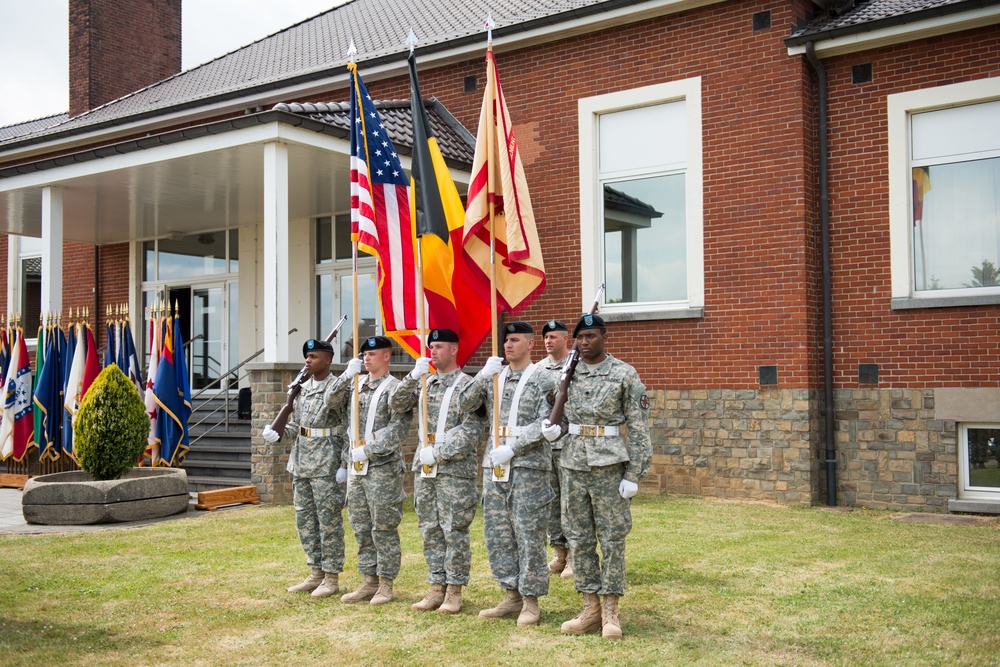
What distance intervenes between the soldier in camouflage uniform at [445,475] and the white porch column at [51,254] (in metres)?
8.47

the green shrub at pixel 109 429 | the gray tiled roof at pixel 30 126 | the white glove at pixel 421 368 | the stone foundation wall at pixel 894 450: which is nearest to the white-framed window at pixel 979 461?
the stone foundation wall at pixel 894 450

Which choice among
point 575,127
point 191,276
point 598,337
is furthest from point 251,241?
point 598,337

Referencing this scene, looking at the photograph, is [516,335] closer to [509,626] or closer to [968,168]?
[509,626]

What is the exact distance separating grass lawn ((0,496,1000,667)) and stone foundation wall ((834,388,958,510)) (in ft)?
3.76

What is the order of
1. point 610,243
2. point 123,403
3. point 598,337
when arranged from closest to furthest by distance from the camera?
point 598,337 → point 123,403 → point 610,243

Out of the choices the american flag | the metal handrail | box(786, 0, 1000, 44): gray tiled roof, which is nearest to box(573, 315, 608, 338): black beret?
the american flag

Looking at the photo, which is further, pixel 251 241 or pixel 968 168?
pixel 251 241

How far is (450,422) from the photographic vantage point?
6266 mm

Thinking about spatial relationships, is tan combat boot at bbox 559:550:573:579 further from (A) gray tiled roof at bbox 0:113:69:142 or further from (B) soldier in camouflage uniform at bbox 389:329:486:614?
(A) gray tiled roof at bbox 0:113:69:142

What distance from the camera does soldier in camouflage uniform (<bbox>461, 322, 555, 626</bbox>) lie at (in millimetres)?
5824

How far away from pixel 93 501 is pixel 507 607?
5771 millimetres

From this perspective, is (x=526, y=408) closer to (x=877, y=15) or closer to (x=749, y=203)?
(x=749, y=203)

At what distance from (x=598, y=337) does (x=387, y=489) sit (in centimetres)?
176

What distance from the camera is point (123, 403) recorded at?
34.3 ft
